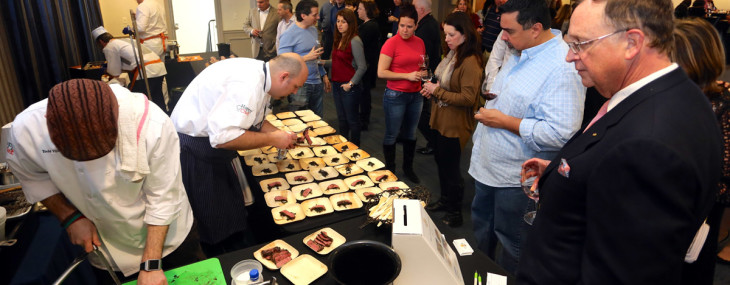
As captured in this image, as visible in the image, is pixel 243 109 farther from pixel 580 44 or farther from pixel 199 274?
pixel 580 44

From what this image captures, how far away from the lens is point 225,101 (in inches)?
71.7

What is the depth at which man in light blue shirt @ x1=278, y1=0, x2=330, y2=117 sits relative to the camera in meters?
3.52

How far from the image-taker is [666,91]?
80 cm

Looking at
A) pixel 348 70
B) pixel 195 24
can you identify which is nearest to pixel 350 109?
pixel 348 70

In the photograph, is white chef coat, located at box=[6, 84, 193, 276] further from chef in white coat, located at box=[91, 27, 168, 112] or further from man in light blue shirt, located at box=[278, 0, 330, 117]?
chef in white coat, located at box=[91, 27, 168, 112]

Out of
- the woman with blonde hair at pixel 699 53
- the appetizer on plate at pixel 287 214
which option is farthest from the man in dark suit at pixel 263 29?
the woman with blonde hair at pixel 699 53

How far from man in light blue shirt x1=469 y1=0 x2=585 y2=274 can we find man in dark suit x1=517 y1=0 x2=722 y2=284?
23.0 inches

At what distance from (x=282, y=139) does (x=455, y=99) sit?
110 cm

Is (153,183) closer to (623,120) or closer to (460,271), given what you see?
(460,271)

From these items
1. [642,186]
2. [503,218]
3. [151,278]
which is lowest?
[503,218]

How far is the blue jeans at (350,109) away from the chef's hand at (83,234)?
2422 millimetres

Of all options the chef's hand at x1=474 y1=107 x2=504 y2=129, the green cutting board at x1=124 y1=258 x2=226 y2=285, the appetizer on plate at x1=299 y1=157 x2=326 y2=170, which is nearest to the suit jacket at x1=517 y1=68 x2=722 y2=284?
the chef's hand at x1=474 y1=107 x2=504 y2=129

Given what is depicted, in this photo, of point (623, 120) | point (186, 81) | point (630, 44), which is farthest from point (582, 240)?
point (186, 81)

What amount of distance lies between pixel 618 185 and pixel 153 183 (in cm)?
139
